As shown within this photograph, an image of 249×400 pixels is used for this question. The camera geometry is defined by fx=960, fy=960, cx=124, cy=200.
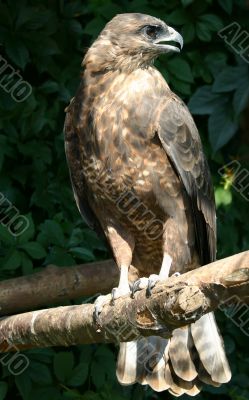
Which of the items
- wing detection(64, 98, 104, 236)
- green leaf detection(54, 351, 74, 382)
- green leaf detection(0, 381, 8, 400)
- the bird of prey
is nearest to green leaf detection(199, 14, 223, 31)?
the bird of prey

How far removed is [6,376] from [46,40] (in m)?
2.02

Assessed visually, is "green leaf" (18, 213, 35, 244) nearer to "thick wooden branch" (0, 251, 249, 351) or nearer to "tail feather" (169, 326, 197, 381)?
"thick wooden branch" (0, 251, 249, 351)

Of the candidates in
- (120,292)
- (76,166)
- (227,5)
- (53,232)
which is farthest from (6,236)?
(227,5)

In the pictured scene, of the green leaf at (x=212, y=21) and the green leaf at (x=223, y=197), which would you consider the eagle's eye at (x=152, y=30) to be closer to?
the green leaf at (x=212, y=21)

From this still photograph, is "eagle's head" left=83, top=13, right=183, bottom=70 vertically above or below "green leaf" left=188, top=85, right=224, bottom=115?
above

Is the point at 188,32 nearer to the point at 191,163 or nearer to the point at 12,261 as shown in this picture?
the point at 191,163

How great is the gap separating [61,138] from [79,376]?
1428 millimetres

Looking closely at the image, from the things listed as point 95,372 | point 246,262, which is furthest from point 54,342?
point 246,262

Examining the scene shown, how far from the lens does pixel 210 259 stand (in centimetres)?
499

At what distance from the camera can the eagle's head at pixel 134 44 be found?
4824 millimetres

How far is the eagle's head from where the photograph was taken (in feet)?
15.8

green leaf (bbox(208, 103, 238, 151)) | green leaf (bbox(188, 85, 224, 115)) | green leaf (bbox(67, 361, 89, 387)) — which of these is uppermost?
green leaf (bbox(188, 85, 224, 115))

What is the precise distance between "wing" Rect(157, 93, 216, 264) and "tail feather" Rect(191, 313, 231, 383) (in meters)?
0.35

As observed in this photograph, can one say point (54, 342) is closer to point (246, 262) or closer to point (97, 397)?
point (97, 397)
